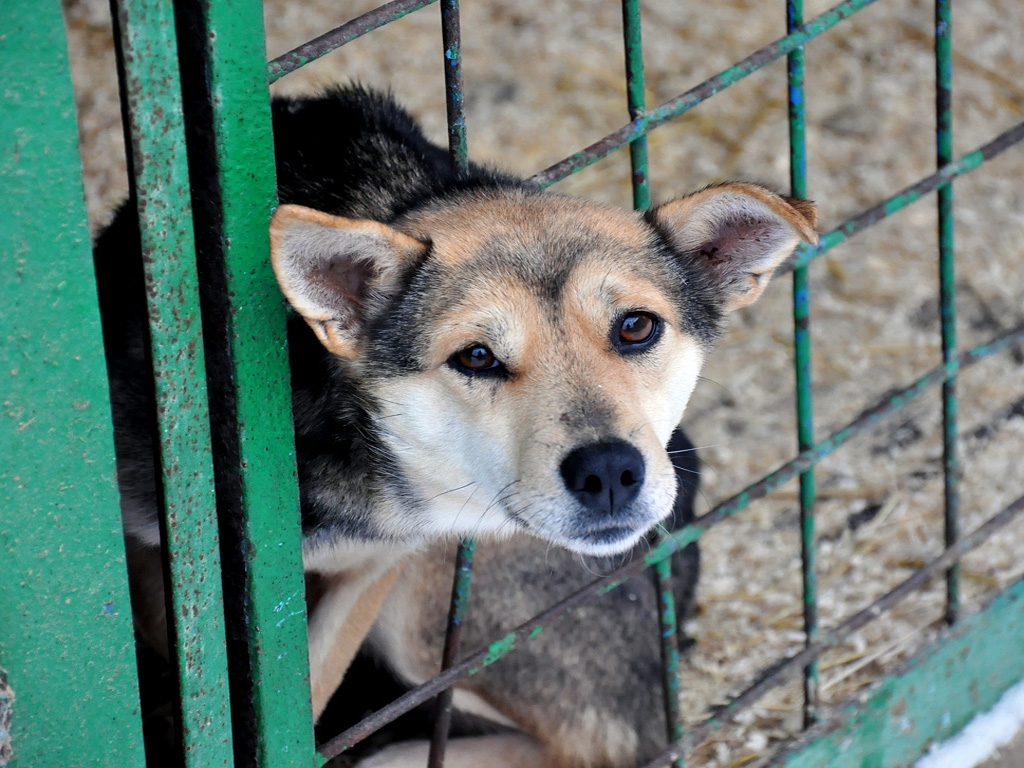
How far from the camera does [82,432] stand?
1.66 m

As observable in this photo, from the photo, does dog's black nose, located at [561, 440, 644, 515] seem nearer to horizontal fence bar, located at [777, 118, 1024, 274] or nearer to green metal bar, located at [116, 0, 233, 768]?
green metal bar, located at [116, 0, 233, 768]

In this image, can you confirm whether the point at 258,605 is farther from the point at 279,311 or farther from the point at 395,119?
the point at 395,119

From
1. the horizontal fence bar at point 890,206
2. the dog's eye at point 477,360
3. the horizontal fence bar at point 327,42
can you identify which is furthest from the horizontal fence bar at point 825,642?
the horizontal fence bar at point 327,42

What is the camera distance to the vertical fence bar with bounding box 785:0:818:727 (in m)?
2.45

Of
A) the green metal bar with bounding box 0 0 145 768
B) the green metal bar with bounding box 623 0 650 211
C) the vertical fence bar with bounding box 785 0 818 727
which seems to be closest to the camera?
the green metal bar with bounding box 0 0 145 768

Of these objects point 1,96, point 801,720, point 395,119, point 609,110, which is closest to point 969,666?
point 801,720

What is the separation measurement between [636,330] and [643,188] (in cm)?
31

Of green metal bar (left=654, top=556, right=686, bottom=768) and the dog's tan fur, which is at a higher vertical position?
the dog's tan fur

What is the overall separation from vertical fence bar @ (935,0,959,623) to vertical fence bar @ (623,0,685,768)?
2.37 ft

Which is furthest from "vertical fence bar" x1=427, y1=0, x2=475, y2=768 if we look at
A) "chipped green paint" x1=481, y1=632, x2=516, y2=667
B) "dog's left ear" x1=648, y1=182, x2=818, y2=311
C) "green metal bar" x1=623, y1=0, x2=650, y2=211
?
"dog's left ear" x1=648, y1=182, x2=818, y2=311

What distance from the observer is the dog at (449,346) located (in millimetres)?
2010

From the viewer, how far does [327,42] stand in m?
1.74

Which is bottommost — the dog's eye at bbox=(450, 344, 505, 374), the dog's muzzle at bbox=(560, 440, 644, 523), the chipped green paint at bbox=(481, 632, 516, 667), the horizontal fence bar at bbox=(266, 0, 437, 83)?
the chipped green paint at bbox=(481, 632, 516, 667)

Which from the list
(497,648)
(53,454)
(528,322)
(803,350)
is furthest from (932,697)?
(53,454)
